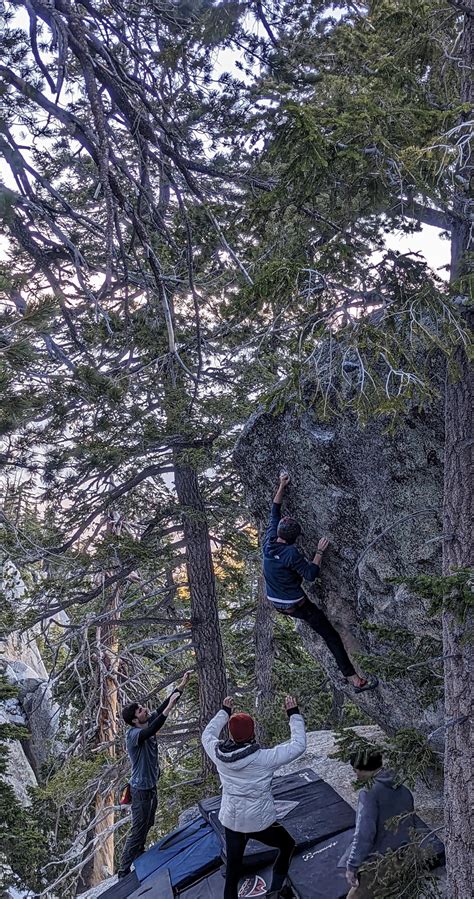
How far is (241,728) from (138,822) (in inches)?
137

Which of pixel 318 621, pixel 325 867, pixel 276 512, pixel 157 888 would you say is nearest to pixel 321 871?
pixel 325 867

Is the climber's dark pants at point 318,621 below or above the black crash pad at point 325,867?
above

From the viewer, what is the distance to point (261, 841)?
5.24m

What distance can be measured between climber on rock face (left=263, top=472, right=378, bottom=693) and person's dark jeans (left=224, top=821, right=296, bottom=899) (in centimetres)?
186

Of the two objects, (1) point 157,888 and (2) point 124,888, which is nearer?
(1) point 157,888

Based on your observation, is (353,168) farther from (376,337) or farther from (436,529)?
(436,529)

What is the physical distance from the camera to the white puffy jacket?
482 cm

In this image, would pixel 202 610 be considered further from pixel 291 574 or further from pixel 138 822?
pixel 291 574

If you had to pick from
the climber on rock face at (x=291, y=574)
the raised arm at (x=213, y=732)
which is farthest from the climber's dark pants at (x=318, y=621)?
the raised arm at (x=213, y=732)

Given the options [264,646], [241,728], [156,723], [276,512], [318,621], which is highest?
[276,512]

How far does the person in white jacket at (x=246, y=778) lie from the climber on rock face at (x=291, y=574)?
1330mm

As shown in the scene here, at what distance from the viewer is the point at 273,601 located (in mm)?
6477

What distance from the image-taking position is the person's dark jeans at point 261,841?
202 inches

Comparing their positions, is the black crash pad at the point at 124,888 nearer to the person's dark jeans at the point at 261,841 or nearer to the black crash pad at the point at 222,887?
the black crash pad at the point at 222,887
